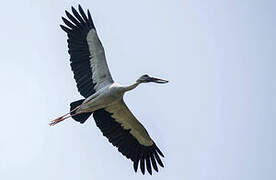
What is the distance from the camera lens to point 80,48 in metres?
14.7

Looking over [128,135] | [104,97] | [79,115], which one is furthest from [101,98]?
[128,135]

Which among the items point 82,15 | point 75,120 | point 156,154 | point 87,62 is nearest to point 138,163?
point 156,154

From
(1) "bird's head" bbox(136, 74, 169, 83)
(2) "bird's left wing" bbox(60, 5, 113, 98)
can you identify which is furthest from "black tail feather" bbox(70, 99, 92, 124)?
(1) "bird's head" bbox(136, 74, 169, 83)

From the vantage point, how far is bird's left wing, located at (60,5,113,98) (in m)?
14.4

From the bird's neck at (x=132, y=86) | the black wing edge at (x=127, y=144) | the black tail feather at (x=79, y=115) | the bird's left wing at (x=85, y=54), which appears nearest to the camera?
the bird's neck at (x=132, y=86)

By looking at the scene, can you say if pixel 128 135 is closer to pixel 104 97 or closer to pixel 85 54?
pixel 104 97

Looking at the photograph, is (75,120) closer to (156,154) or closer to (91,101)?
(91,101)

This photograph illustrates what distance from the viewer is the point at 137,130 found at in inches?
588

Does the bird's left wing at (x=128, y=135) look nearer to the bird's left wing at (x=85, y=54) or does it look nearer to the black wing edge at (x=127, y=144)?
the black wing edge at (x=127, y=144)

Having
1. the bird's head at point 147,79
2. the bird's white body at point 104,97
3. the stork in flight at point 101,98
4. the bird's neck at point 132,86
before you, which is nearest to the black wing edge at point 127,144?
the stork in flight at point 101,98

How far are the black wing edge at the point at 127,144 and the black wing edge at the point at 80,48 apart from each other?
2.75ft

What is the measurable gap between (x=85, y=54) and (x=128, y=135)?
2.58 metres

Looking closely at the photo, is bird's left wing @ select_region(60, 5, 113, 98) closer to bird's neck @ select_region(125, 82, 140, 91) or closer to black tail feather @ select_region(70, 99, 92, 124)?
black tail feather @ select_region(70, 99, 92, 124)

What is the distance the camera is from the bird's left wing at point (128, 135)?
1461 centimetres
